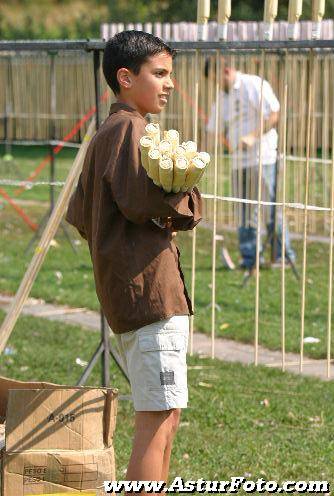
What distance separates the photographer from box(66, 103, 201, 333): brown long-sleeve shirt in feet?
14.4

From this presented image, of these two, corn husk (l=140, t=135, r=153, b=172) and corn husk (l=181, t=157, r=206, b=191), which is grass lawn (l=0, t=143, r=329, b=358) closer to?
corn husk (l=181, t=157, r=206, b=191)

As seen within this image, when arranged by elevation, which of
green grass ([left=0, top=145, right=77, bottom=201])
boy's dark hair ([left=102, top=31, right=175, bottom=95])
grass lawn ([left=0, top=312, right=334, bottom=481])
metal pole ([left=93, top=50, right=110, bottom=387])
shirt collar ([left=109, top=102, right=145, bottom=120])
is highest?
boy's dark hair ([left=102, top=31, right=175, bottom=95])

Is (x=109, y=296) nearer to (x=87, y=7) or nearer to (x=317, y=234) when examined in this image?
(x=317, y=234)

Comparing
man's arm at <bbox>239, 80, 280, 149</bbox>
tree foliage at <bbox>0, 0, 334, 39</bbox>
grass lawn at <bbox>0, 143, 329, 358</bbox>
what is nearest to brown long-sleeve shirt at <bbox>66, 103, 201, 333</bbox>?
grass lawn at <bbox>0, 143, 329, 358</bbox>

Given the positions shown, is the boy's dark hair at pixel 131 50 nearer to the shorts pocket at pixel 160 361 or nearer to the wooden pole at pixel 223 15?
the shorts pocket at pixel 160 361

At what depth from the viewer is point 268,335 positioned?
9055mm

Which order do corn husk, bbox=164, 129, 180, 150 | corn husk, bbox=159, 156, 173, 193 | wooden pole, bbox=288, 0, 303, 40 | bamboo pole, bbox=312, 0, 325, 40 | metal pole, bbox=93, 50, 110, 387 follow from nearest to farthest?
corn husk, bbox=159, 156, 173, 193 < corn husk, bbox=164, 129, 180, 150 < bamboo pole, bbox=312, 0, 325, 40 < wooden pole, bbox=288, 0, 303, 40 < metal pole, bbox=93, 50, 110, 387

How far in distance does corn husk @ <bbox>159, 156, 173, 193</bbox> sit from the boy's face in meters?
0.57

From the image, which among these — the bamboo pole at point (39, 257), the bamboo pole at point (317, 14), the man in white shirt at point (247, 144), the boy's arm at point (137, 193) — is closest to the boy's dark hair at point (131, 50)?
the boy's arm at point (137, 193)

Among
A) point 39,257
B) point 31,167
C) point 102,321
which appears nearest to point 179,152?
point 39,257

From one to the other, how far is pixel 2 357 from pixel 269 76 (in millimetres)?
7068

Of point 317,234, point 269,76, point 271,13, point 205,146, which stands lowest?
point 317,234

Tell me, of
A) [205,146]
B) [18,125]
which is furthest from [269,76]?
[18,125]

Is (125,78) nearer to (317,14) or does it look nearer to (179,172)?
(179,172)
